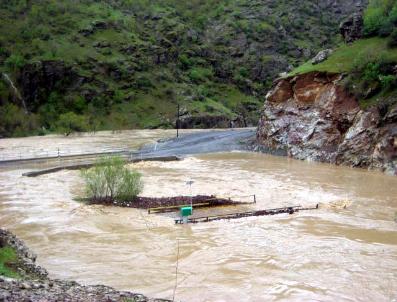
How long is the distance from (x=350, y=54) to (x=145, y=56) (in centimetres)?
5652

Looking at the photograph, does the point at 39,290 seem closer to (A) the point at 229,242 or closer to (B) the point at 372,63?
(A) the point at 229,242

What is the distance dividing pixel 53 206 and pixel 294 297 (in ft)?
60.2

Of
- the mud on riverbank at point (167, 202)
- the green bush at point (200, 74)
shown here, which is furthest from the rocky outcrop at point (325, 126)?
the green bush at point (200, 74)

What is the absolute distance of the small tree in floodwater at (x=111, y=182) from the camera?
29906 mm

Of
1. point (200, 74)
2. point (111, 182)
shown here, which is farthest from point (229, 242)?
point (200, 74)

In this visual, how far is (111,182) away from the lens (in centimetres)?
3028

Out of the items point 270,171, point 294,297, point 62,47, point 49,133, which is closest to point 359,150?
point 270,171

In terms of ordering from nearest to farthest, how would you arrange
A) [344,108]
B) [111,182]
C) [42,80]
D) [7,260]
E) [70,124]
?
[7,260] < [111,182] < [344,108] < [70,124] < [42,80]

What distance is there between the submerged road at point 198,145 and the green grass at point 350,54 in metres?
11.6

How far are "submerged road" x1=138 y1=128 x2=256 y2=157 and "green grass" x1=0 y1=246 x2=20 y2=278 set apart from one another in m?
38.1

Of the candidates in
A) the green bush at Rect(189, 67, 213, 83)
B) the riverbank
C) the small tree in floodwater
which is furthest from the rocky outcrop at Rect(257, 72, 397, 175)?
the green bush at Rect(189, 67, 213, 83)

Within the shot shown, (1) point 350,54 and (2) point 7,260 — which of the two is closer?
(2) point 7,260

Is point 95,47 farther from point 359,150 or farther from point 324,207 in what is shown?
point 324,207

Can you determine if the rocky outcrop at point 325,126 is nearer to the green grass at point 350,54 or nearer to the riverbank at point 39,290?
the green grass at point 350,54
